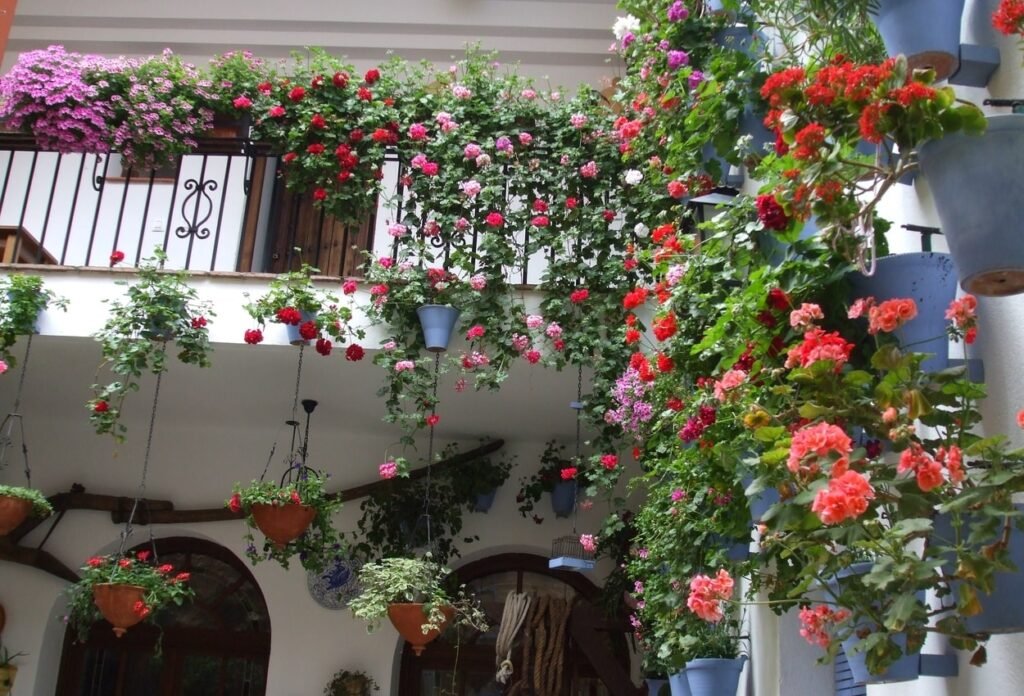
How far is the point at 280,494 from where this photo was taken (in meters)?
5.40

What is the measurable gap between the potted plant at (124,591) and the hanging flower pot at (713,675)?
113 inches

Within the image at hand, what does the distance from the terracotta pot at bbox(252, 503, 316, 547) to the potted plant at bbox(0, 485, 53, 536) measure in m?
1.23

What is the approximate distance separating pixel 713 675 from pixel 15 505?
3848 millimetres

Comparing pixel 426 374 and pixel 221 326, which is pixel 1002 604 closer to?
pixel 426 374

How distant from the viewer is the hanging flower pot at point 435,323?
5.33 meters

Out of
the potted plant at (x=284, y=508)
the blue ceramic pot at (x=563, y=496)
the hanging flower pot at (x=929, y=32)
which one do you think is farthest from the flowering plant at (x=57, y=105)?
the hanging flower pot at (x=929, y=32)

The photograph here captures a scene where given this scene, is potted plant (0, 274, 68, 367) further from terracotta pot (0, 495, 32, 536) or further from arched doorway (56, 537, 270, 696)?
arched doorway (56, 537, 270, 696)

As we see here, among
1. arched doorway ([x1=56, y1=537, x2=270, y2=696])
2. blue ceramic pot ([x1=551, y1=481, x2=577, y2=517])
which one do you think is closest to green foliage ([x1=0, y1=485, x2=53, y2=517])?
arched doorway ([x1=56, y1=537, x2=270, y2=696])

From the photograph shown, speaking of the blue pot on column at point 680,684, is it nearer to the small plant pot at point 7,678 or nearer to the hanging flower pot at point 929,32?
the hanging flower pot at point 929,32

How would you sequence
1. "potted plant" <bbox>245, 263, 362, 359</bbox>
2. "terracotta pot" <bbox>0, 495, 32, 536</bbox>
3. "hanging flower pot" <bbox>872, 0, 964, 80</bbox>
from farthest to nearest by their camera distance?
"terracotta pot" <bbox>0, 495, 32, 536</bbox> → "potted plant" <bbox>245, 263, 362, 359</bbox> → "hanging flower pot" <bbox>872, 0, 964, 80</bbox>

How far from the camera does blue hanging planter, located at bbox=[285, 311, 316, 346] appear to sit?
5312 millimetres

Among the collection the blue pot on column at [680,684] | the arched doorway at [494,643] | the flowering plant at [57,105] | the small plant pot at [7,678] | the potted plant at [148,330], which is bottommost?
the small plant pot at [7,678]

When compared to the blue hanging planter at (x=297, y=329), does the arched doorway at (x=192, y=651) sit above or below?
below

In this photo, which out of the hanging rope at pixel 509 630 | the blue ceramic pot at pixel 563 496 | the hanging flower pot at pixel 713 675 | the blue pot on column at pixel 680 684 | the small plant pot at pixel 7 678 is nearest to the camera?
the hanging flower pot at pixel 713 675
